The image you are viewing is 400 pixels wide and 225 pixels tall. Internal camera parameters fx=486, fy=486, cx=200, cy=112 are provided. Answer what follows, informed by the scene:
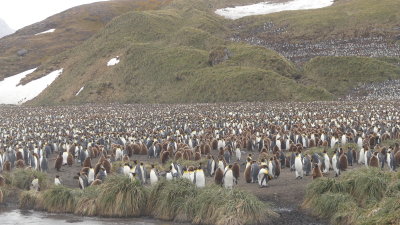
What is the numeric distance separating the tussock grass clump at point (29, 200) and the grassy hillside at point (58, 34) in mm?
80859

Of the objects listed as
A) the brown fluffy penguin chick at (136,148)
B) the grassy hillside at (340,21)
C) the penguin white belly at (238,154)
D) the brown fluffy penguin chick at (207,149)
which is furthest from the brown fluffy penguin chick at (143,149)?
the grassy hillside at (340,21)

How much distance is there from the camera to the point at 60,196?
52.3ft

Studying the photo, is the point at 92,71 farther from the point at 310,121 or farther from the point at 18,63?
the point at 310,121

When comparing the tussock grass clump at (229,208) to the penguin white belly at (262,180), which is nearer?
the tussock grass clump at (229,208)

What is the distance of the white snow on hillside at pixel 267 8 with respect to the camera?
105688 mm

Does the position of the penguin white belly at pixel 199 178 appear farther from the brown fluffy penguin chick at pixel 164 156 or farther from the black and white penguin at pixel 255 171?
the brown fluffy penguin chick at pixel 164 156

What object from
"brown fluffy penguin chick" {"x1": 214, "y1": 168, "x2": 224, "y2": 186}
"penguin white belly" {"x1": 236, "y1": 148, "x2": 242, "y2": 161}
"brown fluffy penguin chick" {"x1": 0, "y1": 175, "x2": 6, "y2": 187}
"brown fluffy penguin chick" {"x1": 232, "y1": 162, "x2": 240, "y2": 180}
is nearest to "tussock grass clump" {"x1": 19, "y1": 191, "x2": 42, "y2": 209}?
"brown fluffy penguin chick" {"x1": 0, "y1": 175, "x2": 6, "y2": 187}

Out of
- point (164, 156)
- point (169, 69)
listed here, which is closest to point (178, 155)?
point (164, 156)

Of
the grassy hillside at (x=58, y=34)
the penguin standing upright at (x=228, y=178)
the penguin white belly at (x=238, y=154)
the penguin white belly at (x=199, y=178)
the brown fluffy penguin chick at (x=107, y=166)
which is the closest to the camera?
the penguin white belly at (x=199, y=178)

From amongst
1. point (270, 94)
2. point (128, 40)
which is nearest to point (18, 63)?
point (128, 40)

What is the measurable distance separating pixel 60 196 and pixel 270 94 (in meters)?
45.6

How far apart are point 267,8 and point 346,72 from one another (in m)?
50.1

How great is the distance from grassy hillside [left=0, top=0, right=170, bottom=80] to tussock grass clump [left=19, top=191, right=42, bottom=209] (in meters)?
80.9

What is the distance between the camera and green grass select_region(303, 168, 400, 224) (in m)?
12.9
